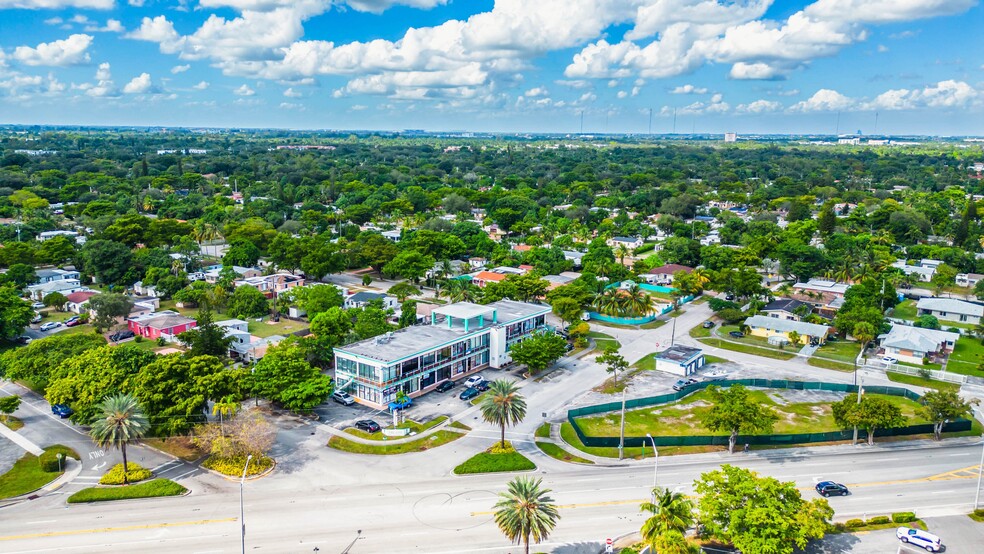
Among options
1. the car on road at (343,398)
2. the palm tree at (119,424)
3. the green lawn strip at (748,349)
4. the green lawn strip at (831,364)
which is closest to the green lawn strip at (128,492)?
the palm tree at (119,424)

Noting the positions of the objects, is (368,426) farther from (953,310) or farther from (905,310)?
(905,310)

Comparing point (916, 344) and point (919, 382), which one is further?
point (916, 344)

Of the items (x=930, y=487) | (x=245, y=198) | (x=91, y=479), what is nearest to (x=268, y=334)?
(x=91, y=479)

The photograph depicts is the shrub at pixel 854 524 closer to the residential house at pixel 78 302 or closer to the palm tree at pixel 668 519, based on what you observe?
the palm tree at pixel 668 519

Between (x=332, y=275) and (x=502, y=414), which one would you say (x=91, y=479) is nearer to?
(x=502, y=414)

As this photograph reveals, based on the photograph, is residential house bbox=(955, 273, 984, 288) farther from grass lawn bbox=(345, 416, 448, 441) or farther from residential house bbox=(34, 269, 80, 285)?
residential house bbox=(34, 269, 80, 285)

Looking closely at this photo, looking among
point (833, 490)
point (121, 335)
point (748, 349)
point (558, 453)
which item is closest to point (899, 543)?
point (833, 490)

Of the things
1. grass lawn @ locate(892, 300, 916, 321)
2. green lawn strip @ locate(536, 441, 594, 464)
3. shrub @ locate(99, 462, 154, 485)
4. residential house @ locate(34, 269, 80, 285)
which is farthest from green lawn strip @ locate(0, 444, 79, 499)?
grass lawn @ locate(892, 300, 916, 321)
